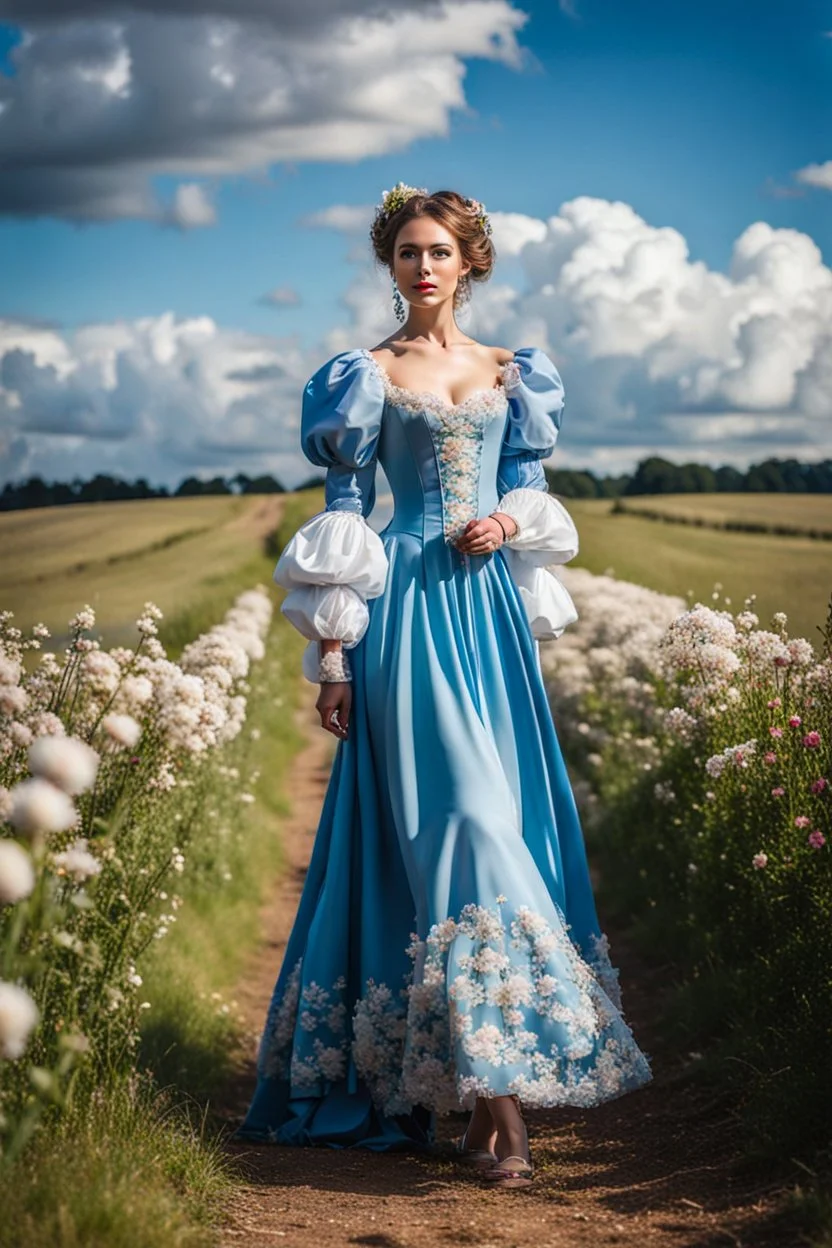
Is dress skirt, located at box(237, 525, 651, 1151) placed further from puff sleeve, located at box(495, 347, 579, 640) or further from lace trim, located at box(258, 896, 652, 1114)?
puff sleeve, located at box(495, 347, 579, 640)

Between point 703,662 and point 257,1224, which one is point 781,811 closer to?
point 703,662

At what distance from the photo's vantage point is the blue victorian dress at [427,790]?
13.6 feet

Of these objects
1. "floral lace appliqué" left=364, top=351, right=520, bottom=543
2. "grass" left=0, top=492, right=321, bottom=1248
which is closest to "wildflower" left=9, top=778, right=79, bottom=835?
"grass" left=0, top=492, right=321, bottom=1248

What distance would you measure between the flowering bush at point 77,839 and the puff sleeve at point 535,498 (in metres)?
1.14

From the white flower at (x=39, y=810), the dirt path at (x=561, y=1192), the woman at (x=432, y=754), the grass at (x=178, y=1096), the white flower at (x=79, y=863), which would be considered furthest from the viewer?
the woman at (x=432, y=754)

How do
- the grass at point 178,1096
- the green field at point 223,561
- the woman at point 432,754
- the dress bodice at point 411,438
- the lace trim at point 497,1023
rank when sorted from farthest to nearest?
the green field at point 223,561 → the dress bodice at point 411,438 → the woman at point 432,754 → the lace trim at point 497,1023 → the grass at point 178,1096

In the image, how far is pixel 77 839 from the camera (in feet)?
11.8

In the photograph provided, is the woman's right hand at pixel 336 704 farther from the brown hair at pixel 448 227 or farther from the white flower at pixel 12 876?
the white flower at pixel 12 876

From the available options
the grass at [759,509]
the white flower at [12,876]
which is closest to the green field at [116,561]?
the white flower at [12,876]

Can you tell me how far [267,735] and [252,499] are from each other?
23.5m

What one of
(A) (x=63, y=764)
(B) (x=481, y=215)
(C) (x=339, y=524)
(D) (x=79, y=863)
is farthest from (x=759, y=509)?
(A) (x=63, y=764)

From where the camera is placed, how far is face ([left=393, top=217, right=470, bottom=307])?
4.94 metres

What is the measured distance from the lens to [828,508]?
14383 millimetres

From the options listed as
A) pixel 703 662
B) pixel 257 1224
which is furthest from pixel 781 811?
pixel 257 1224
